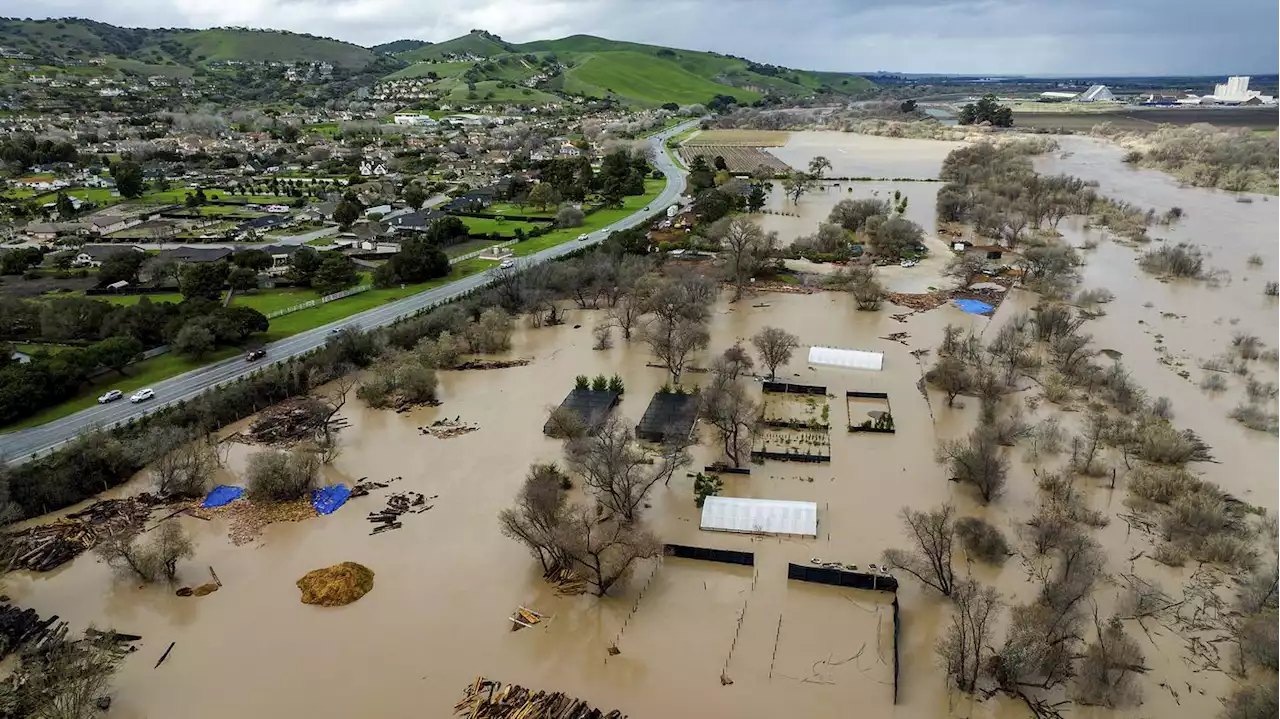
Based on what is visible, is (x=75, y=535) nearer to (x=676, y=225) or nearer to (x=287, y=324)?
(x=287, y=324)

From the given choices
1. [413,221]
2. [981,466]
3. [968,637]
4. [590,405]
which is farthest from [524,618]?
[413,221]

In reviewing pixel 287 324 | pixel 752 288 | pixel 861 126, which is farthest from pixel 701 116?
pixel 287 324

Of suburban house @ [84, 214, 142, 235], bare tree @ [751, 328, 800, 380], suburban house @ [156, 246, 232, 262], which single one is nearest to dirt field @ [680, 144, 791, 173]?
suburban house @ [156, 246, 232, 262]

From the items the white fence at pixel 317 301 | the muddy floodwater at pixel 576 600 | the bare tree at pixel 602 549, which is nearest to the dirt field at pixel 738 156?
the white fence at pixel 317 301

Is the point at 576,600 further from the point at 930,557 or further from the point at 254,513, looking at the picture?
the point at 254,513

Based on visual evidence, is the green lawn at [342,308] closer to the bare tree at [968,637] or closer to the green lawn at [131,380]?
the green lawn at [131,380]
